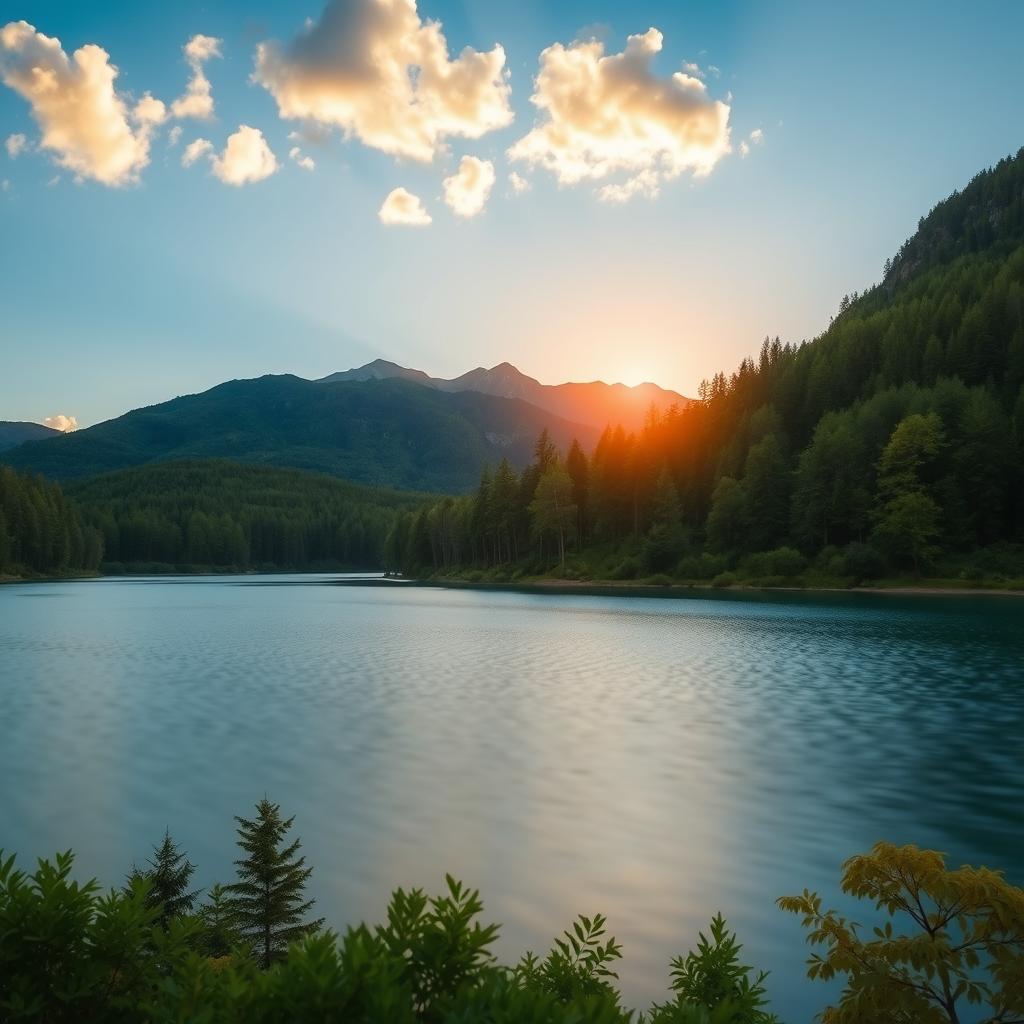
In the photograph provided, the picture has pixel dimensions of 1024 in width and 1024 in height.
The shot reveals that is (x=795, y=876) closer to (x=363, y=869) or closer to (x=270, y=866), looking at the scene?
(x=363, y=869)

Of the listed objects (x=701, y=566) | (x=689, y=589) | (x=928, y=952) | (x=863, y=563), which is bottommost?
(x=689, y=589)

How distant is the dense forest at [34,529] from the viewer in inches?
6545

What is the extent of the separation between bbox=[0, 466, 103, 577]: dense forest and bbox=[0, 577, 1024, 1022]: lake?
13710cm

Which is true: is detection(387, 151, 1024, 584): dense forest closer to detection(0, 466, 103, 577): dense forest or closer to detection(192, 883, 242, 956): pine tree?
detection(0, 466, 103, 577): dense forest

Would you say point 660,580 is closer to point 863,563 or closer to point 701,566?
point 701,566

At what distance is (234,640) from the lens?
177ft

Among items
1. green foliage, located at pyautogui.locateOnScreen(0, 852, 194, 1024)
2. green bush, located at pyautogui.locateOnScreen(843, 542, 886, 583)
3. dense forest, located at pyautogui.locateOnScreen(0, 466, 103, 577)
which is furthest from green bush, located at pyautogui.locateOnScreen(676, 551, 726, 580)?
dense forest, located at pyautogui.locateOnScreen(0, 466, 103, 577)

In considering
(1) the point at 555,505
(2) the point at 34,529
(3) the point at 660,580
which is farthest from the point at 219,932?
(2) the point at 34,529

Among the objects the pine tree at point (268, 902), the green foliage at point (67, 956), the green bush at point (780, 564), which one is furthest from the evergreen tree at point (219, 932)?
the green bush at point (780, 564)

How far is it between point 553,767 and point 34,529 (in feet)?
601

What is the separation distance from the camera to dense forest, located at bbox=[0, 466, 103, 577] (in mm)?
166250

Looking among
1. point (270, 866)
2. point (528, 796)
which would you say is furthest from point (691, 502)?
point (270, 866)

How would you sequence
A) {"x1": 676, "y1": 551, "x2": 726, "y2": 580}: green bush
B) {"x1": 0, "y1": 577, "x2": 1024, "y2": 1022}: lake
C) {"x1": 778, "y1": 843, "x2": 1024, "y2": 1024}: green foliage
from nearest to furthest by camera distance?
{"x1": 778, "y1": 843, "x2": 1024, "y2": 1024}: green foliage → {"x1": 0, "y1": 577, "x2": 1024, "y2": 1022}: lake → {"x1": 676, "y1": 551, "x2": 726, "y2": 580}: green bush

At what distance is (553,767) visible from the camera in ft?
73.6
